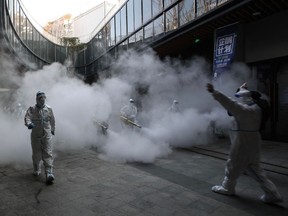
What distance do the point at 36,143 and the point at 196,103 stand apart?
6.38 meters

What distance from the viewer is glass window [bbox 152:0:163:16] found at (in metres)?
11.7

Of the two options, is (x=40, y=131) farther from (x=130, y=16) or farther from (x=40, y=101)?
(x=130, y=16)

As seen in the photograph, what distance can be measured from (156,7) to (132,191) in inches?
366

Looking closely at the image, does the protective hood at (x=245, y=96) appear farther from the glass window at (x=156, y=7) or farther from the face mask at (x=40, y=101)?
the glass window at (x=156, y=7)

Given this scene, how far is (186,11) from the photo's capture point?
991 centimetres

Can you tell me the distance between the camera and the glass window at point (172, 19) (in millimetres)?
10500

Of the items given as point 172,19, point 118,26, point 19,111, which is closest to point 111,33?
point 118,26

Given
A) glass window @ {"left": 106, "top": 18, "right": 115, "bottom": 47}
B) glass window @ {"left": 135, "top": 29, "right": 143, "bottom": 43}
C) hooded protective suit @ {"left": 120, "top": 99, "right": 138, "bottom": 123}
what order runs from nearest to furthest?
hooded protective suit @ {"left": 120, "top": 99, "right": 138, "bottom": 123} < glass window @ {"left": 135, "top": 29, "right": 143, "bottom": 43} < glass window @ {"left": 106, "top": 18, "right": 115, "bottom": 47}

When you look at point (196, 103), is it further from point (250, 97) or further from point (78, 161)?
point (250, 97)

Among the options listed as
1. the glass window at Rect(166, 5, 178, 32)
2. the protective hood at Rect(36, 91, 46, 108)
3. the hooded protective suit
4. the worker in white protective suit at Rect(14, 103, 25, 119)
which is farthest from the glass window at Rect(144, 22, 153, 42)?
the protective hood at Rect(36, 91, 46, 108)

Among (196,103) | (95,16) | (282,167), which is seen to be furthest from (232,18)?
(95,16)

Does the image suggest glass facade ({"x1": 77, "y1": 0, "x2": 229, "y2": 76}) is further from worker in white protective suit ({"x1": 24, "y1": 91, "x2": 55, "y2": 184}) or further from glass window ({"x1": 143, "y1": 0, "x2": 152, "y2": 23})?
worker in white protective suit ({"x1": 24, "y1": 91, "x2": 55, "y2": 184})

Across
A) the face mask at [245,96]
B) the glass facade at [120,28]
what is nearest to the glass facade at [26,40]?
the glass facade at [120,28]

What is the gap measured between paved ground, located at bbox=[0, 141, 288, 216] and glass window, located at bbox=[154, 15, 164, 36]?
626 centimetres
